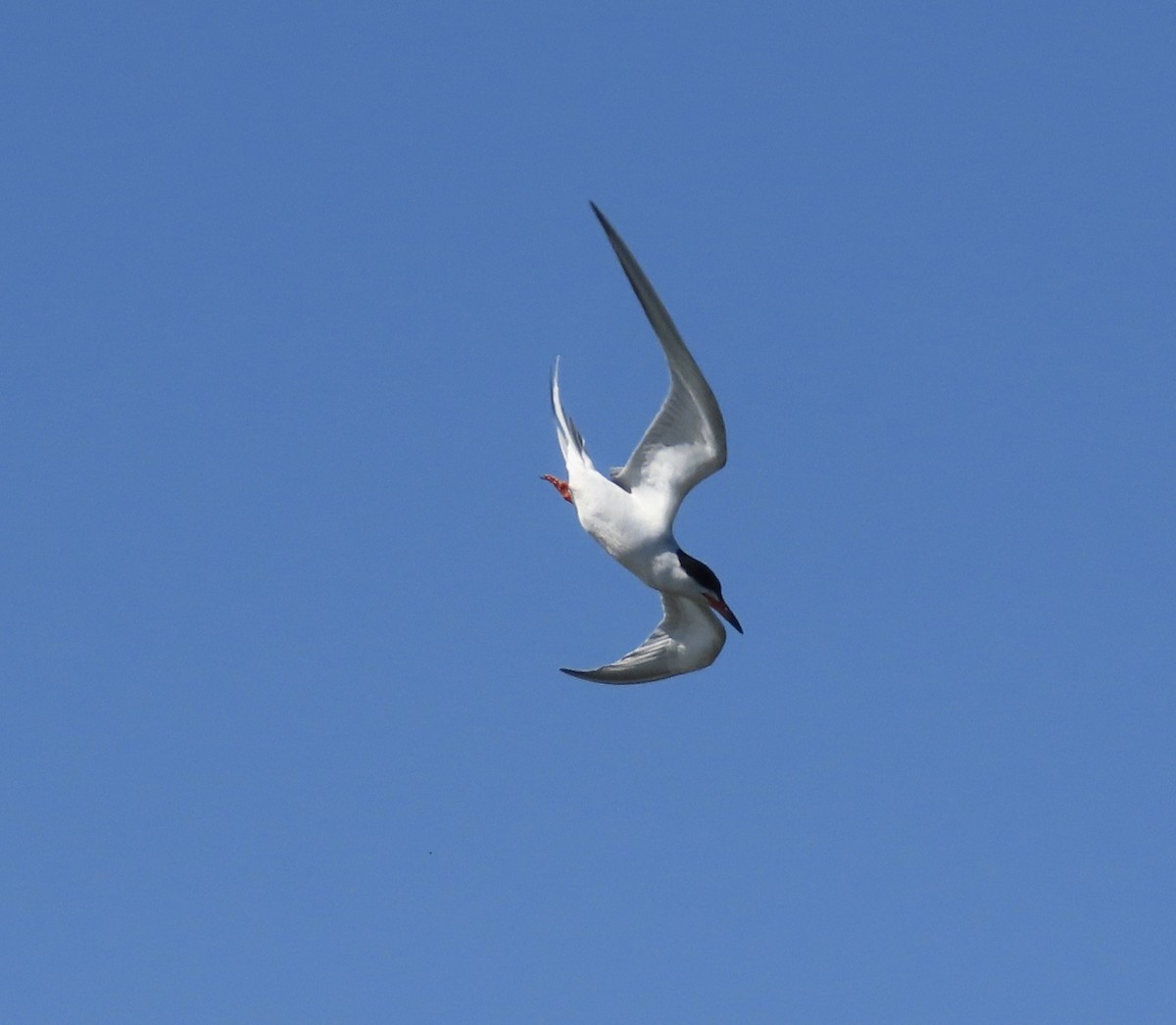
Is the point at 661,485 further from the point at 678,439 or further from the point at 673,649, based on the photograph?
the point at 673,649

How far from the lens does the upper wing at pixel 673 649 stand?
1947 cm

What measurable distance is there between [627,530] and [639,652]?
2426 millimetres

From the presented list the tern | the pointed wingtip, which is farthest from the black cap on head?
the pointed wingtip

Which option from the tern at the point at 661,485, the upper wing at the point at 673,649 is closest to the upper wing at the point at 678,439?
the tern at the point at 661,485

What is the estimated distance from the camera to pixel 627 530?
1802 centimetres

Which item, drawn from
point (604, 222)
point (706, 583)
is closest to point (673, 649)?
point (706, 583)

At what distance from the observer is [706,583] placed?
18.5 metres

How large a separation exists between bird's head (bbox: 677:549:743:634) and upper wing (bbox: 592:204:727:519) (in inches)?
18.7

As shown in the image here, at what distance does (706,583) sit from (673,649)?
1.61 meters

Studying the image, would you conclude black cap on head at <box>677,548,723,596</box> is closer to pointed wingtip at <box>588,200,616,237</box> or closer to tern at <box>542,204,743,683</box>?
tern at <box>542,204,743,683</box>

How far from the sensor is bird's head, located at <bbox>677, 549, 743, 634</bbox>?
18328mm

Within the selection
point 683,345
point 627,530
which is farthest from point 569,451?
point 683,345

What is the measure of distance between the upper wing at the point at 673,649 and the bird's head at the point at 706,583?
47 centimetres

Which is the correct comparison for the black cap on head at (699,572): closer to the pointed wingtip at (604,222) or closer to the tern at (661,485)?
the tern at (661,485)
